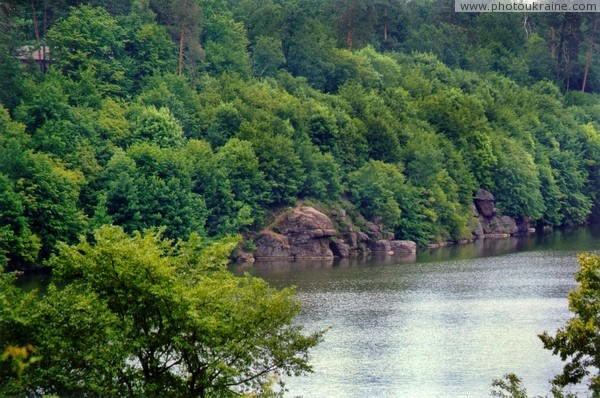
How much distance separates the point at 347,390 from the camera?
5916cm

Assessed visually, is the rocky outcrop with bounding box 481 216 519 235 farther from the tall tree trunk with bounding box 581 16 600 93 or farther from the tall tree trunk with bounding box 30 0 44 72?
the tall tree trunk with bounding box 30 0 44 72

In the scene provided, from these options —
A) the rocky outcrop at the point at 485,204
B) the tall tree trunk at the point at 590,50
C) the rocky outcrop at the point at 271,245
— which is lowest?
the rocky outcrop at the point at 271,245

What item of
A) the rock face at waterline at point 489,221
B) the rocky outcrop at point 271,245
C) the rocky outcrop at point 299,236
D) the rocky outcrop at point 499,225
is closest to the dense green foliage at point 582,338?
the rocky outcrop at point 271,245

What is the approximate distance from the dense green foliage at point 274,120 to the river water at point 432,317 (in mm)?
10057

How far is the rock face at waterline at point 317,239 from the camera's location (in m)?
112

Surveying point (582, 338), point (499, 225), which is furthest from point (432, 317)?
point (499, 225)

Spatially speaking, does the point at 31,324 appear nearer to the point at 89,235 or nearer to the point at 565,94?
the point at 89,235

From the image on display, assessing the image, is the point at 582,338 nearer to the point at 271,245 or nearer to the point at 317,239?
the point at 271,245

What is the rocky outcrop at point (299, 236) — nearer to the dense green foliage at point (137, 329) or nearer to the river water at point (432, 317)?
the river water at point (432, 317)

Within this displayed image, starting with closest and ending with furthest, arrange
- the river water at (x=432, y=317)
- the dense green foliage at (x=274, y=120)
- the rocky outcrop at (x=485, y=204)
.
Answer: the river water at (x=432, y=317)
the dense green foliage at (x=274, y=120)
the rocky outcrop at (x=485, y=204)

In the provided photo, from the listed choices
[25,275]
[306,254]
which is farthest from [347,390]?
[306,254]

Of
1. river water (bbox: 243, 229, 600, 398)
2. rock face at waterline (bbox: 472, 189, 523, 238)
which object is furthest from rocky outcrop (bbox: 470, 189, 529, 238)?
river water (bbox: 243, 229, 600, 398)

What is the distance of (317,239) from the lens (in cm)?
11388

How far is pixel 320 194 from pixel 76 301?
74930mm
